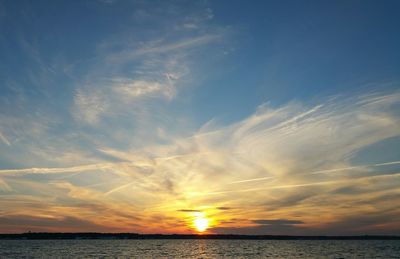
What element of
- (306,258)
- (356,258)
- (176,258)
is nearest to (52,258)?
(176,258)

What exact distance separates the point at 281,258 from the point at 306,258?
23.6 feet

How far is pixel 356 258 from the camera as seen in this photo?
115 meters

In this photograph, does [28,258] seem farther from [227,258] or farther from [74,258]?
[227,258]

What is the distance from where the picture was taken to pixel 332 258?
371 ft

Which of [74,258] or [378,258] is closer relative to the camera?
[74,258]

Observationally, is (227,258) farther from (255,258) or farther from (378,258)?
(378,258)

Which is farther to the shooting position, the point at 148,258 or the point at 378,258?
the point at 378,258

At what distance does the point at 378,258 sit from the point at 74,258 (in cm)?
9061

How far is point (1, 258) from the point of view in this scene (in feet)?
350

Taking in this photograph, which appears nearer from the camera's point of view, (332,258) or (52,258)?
(52,258)

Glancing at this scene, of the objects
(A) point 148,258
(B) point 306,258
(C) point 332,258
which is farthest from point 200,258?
(C) point 332,258

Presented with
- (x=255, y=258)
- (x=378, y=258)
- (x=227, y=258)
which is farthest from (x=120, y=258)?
(x=378, y=258)

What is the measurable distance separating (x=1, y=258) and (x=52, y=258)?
14871 mm

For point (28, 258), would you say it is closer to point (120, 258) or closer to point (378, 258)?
point (120, 258)
